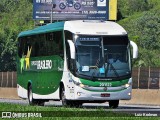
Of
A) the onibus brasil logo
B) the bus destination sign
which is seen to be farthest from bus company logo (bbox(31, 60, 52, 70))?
the bus destination sign

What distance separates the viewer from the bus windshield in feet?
98.6

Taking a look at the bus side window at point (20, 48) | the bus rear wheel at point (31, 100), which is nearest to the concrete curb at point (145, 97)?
the bus rear wheel at point (31, 100)

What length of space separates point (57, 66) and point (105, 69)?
9.30 feet

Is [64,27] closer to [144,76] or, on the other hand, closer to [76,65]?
[76,65]

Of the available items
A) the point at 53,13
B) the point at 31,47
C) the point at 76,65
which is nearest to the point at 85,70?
the point at 76,65

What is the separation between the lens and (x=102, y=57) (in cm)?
3009

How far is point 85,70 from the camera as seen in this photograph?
3008cm

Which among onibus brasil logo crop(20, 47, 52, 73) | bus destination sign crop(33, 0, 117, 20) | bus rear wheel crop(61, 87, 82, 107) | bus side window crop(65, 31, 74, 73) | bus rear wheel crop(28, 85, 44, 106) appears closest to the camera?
bus side window crop(65, 31, 74, 73)

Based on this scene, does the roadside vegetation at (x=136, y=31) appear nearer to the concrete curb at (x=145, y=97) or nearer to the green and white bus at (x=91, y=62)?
the concrete curb at (x=145, y=97)

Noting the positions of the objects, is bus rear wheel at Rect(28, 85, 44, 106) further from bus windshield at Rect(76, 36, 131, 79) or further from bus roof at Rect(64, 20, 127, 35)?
bus windshield at Rect(76, 36, 131, 79)

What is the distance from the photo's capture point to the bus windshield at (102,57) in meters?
30.0

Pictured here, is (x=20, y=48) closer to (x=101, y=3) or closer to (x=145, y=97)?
(x=145, y=97)

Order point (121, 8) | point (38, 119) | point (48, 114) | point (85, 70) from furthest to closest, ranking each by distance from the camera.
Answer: point (121, 8)
point (85, 70)
point (48, 114)
point (38, 119)

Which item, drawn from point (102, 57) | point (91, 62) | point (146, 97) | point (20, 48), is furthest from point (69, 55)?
point (146, 97)
